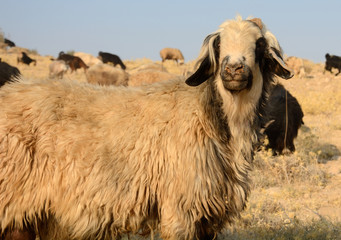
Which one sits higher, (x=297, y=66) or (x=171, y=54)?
(x=297, y=66)

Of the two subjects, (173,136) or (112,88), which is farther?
(112,88)

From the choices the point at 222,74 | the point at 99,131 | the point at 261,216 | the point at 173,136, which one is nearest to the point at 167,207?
the point at 173,136

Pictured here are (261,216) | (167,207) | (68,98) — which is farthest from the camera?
(261,216)

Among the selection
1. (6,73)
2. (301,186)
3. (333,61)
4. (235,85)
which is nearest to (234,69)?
(235,85)

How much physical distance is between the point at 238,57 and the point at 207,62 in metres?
0.31

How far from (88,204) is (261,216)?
10.6 feet

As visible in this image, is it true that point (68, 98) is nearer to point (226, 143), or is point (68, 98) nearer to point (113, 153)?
point (113, 153)

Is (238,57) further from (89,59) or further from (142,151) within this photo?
(89,59)

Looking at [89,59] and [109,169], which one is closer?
[109,169]

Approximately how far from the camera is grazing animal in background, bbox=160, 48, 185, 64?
41.8 m

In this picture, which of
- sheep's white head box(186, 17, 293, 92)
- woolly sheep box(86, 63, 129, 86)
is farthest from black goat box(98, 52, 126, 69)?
sheep's white head box(186, 17, 293, 92)

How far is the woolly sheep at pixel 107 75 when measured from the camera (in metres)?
19.2

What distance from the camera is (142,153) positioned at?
3.74 m

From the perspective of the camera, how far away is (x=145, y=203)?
3.67m
